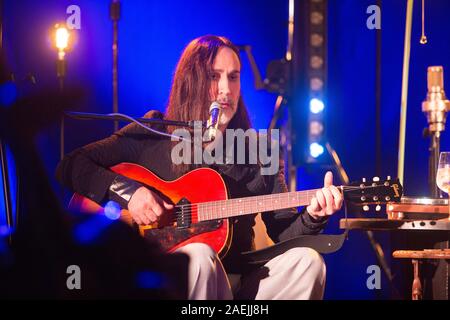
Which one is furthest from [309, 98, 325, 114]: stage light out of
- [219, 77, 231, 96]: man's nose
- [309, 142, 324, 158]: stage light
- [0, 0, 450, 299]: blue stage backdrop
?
[219, 77, 231, 96]: man's nose

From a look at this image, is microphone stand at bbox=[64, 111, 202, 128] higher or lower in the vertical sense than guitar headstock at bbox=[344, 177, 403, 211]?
higher

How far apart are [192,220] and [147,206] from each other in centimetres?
21

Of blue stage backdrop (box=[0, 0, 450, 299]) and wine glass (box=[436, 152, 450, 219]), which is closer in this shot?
wine glass (box=[436, 152, 450, 219])

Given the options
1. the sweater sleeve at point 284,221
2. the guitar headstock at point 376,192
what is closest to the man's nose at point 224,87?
the sweater sleeve at point 284,221

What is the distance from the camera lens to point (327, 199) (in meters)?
2.86

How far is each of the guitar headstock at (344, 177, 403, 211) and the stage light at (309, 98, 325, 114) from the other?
653 millimetres

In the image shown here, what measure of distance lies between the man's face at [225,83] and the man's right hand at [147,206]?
0.55 meters

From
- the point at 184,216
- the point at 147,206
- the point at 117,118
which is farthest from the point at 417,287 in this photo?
the point at 117,118

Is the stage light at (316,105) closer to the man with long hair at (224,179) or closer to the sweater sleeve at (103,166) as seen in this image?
the man with long hair at (224,179)

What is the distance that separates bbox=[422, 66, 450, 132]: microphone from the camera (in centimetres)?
337

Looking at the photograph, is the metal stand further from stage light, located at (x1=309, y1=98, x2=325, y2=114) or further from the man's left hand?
the man's left hand

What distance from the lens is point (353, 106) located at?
3939 millimetres

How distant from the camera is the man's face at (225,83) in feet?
10.9

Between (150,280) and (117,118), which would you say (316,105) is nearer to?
(117,118)
